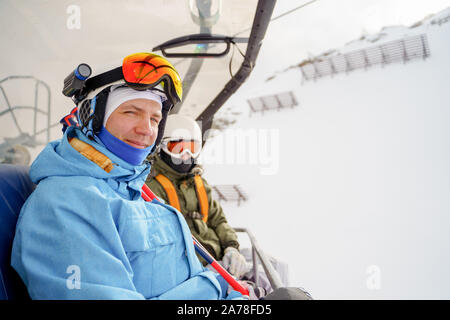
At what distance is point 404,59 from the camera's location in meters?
17.0

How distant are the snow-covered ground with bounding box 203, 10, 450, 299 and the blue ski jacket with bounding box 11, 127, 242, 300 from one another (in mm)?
4871

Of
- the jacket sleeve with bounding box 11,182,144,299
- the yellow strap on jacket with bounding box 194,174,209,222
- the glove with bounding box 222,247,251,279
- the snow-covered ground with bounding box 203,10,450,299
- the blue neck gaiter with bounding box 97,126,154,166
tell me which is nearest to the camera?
the jacket sleeve with bounding box 11,182,144,299

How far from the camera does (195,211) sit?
2600 millimetres

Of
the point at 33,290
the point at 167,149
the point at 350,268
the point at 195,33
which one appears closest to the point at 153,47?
the point at 195,33

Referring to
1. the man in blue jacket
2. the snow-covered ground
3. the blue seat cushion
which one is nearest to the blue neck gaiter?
the man in blue jacket

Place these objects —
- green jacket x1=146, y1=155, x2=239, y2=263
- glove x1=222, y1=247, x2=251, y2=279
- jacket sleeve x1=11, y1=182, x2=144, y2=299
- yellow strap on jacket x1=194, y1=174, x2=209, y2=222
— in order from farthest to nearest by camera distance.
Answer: yellow strap on jacket x1=194, y1=174, x2=209, y2=222, green jacket x1=146, y1=155, x2=239, y2=263, glove x1=222, y1=247, x2=251, y2=279, jacket sleeve x1=11, y1=182, x2=144, y2=299

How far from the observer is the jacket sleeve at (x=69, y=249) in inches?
30.5

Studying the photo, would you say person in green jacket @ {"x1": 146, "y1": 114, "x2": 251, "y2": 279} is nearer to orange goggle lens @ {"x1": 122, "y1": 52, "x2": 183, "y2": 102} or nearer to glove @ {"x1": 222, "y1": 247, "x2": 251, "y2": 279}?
glove @ {"x1": 222, "y1": 247, "x2": 251, "y2": 279}

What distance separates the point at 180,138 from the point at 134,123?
5.08ft

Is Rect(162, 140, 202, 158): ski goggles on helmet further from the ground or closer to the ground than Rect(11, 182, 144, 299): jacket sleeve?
further from the ground

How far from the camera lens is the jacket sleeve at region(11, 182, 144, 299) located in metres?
0.77

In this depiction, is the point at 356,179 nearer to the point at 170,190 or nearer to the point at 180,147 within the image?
the point at 180,147

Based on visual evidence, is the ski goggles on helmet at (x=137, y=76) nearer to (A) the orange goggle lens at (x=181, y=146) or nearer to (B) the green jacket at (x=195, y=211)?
(B) the green jacket at (x=195, y=211)

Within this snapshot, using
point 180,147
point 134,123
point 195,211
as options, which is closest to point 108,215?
point 134,123
